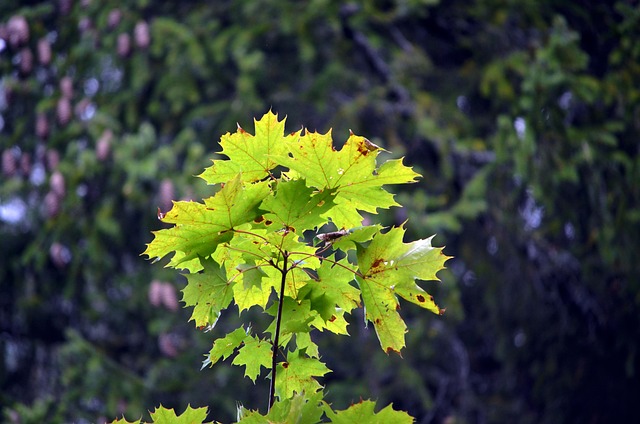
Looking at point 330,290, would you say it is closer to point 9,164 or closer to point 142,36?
point 142,36

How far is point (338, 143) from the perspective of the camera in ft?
16.1

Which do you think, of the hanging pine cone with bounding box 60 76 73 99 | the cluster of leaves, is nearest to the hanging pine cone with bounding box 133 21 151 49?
the hanging pine cone with bounding box 60 76 73 99

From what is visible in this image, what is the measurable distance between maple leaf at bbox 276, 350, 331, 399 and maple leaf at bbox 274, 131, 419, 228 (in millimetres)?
230

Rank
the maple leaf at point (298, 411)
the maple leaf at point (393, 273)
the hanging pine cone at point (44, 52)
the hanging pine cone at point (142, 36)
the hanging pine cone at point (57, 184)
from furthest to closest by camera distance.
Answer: the hanging pine cone at point (44, 52)
the hanging pine cone at point (142, 36)
the hanging pine cone at point (57, 184)
the maple leaf at point (393, 273)
the maple leaf at point (298, 411)

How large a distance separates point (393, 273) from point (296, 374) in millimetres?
197

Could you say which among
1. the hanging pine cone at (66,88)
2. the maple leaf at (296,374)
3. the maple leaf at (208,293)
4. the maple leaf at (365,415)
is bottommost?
the hanging pine cone at (66,88)

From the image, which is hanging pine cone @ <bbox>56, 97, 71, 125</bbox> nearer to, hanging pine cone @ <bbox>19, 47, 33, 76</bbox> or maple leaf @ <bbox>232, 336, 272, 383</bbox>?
hanging pine cone @ <bbox>19, 47, 33, 76</bbox>

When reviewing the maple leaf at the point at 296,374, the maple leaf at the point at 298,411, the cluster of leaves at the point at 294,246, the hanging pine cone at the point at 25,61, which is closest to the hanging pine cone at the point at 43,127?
the hanging pine cone at the point at 25,61

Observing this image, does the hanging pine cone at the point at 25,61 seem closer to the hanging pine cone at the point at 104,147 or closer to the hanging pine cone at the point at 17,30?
the hanging pine cone at the point at 17,30

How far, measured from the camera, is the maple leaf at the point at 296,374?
1001mm

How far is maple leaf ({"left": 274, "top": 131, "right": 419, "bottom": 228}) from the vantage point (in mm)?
933

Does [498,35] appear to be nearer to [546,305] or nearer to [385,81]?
[385,81]

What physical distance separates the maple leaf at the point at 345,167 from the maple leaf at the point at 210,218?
0.06 meters

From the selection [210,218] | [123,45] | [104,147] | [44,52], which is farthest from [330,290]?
[44,52]
